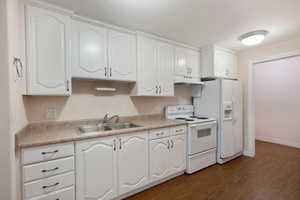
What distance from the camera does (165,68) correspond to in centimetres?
260

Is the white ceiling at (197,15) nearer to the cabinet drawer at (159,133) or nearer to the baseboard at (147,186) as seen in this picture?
the cabinet drawer at (159,133)

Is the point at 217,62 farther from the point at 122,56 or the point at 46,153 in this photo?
the point at 46,153

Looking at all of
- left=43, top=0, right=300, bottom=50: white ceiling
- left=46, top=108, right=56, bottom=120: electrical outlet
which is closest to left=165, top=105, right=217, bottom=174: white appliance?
left=43, top=0, right=300, bottom=50: white ceiling

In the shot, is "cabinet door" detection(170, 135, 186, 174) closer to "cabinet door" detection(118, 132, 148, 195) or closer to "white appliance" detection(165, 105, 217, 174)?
"white appliance" detection(165, 105, 217, 174)

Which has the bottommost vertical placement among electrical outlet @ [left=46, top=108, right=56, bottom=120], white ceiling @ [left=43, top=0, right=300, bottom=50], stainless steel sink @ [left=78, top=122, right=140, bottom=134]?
stainless steel sink @ [left=78, top=122, right=140, bottom=134]

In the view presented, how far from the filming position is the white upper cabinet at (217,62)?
2.95 m

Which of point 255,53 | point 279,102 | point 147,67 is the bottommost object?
point 279,102

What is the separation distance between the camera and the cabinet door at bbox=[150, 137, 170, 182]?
210 centimetres

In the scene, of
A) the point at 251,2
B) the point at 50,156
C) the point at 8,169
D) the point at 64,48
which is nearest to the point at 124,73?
the point at 64,48

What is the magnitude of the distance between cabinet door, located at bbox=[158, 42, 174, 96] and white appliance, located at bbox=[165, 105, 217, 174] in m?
0.49

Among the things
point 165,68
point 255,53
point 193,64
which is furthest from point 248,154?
point 165,68

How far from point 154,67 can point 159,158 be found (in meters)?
1.40

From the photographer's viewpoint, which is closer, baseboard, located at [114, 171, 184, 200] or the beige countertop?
the beige countertop

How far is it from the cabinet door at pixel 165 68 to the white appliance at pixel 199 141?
49 centimetres
